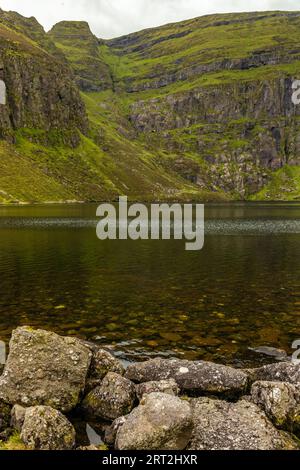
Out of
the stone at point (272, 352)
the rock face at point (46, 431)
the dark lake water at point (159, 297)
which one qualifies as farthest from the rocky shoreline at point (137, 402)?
the dark lake water at point (159, 297)

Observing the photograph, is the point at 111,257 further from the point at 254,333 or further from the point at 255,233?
the point at 255,233

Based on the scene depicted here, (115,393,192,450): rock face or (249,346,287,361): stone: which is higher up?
(115,393,192,450): rock face

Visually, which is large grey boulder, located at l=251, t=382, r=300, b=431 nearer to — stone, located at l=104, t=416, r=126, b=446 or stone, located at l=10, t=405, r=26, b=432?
stone, located at l=104, t=416, r=126, b=446

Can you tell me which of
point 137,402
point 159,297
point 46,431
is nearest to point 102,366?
point 137,402

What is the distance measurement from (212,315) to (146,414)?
17031mm

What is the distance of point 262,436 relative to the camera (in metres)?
14.5

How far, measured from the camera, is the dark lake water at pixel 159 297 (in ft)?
84.7

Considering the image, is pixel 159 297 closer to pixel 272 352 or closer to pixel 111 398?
pixel 272 352

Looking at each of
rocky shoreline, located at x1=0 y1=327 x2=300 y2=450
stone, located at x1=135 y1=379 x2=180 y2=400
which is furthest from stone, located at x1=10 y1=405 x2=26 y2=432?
stone, located at x1=135 y1=379 x2=180 y2=400

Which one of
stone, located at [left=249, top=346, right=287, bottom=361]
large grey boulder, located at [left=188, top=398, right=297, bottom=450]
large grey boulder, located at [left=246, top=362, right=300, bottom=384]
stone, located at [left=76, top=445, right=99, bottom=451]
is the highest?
large grey boulder, located at [left=246, top=362, right=300, bottom=384]

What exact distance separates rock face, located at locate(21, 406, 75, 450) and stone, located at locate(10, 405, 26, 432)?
21.9 inches

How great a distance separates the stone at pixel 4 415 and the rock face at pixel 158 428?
4.44 metres

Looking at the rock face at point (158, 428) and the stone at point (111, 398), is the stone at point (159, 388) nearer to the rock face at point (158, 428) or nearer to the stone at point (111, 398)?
the stone at point (111, 398)

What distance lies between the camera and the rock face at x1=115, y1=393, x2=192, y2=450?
1415 centimetres
